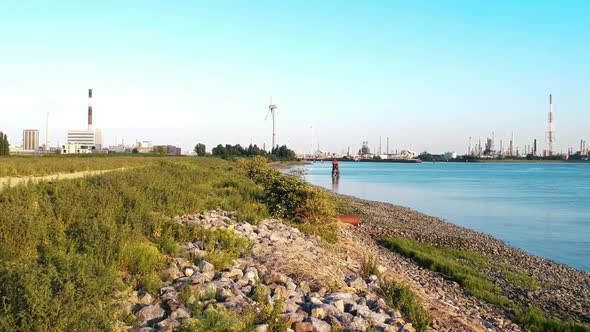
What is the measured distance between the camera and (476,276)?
603 inches

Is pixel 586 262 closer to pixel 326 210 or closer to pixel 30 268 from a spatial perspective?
pixel 326 210

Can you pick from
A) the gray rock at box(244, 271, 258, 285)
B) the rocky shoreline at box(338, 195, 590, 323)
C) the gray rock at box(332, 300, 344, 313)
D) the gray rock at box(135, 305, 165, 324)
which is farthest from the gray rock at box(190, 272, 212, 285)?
the rocky shoreline at box(338, 195, 590, 323)

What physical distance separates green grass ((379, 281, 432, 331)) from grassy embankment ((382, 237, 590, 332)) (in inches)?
147

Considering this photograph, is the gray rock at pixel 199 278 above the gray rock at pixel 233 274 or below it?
above

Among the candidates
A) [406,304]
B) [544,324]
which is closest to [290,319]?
[406,304]

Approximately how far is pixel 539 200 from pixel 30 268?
51430mm

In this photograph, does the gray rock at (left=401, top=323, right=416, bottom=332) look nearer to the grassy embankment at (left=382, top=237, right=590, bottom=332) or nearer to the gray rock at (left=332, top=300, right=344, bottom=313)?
the gray rock at (left=332, top=300, right=344, bottom=313)

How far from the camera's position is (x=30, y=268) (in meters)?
6.05

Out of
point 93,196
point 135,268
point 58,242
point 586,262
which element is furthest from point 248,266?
point 586,262

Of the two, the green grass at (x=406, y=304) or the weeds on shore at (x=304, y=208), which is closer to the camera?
the green grass at (x=406, y=304)

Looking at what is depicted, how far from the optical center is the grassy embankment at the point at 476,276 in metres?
11.3

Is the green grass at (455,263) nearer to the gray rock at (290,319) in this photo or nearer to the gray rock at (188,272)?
the gray rock at (290,319)

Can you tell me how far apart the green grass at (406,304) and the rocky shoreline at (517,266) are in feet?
16.0

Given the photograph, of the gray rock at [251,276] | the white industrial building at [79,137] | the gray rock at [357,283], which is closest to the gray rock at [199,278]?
the gray rock at [251,276]
